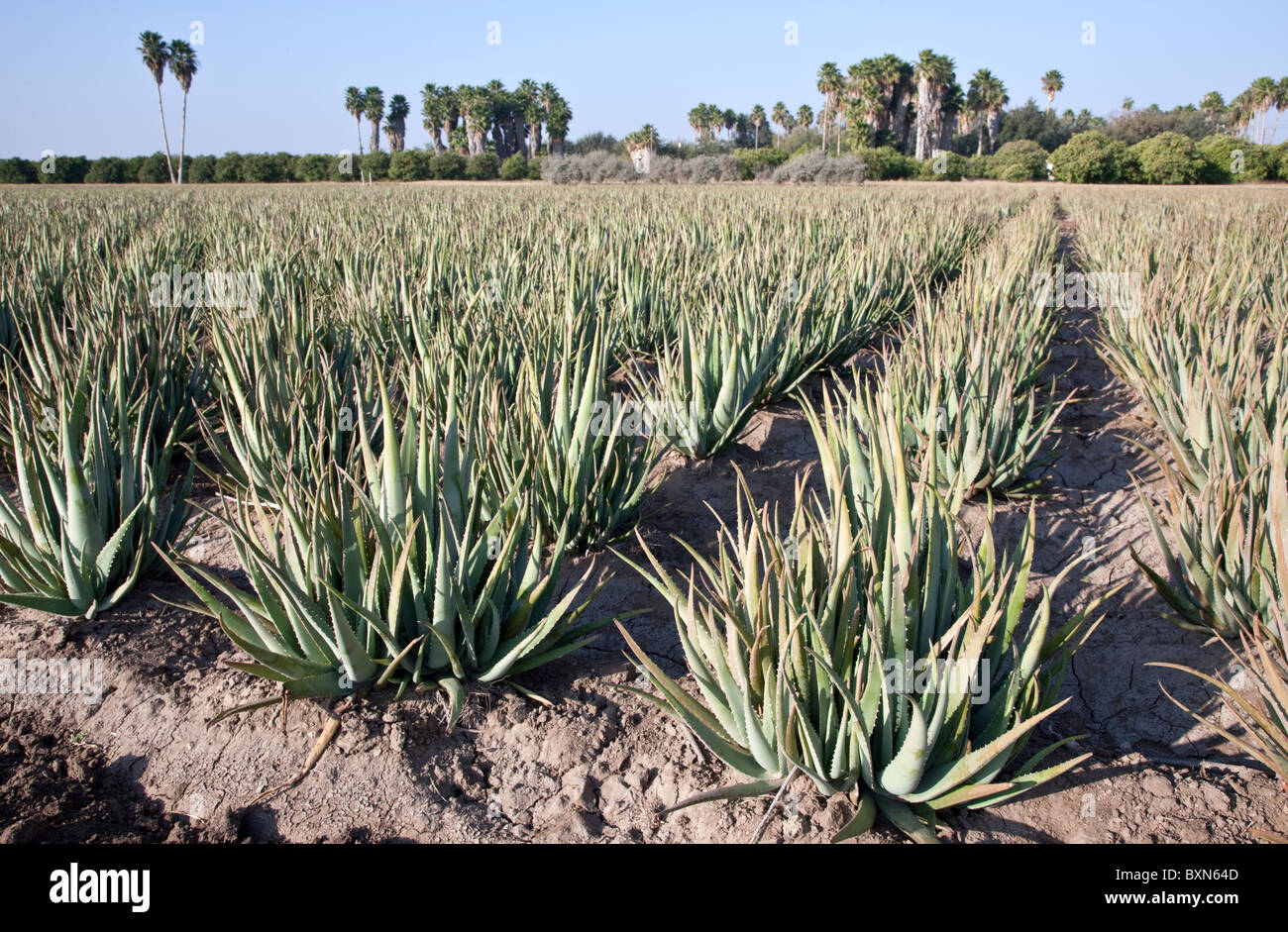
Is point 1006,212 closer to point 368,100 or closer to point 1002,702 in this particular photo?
point 1002,702

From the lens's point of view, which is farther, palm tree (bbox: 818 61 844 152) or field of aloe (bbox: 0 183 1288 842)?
palm tree (bbox: 818 61 844 152)

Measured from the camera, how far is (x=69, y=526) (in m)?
2.53

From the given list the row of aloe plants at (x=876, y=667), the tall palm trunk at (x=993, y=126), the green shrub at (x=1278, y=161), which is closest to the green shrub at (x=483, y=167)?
the green shrub at (x=1278, y=161)

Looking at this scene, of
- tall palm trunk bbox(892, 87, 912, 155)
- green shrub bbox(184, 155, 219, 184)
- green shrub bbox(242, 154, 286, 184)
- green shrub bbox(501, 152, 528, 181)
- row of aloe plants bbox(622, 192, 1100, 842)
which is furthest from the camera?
tall palm trunk bbox(892, 87, 912, 155)

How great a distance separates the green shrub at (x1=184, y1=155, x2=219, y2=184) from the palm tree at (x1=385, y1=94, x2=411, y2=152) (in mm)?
25307

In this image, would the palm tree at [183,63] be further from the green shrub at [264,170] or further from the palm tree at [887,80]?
the palm tree at [887,80]

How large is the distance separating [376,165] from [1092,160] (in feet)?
127

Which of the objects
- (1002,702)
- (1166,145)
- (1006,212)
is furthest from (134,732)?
(1166,145)

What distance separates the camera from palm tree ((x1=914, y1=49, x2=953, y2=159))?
2120 inches

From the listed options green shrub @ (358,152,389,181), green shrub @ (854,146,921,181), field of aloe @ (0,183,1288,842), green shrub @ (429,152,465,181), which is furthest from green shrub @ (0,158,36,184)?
field of aloe @ (0,183,1288,842)

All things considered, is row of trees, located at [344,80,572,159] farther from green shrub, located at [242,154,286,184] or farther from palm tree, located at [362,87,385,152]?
green shrub, located at [242,154,286,184]

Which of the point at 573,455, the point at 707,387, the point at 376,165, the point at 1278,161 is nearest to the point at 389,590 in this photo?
the point at 573,455

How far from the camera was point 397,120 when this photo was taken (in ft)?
233
